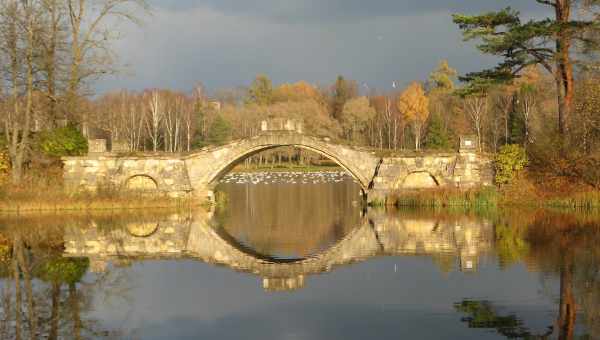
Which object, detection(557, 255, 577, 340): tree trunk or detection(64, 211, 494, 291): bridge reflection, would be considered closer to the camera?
detection(557, 255, 577, 340): tree trunk

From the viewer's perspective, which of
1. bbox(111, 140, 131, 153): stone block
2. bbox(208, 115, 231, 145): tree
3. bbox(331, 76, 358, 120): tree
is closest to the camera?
bbox(111, 140, 131, 153): stone block

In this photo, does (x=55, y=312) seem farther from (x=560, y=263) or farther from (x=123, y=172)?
(x=123, y=172)

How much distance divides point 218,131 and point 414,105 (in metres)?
20.1

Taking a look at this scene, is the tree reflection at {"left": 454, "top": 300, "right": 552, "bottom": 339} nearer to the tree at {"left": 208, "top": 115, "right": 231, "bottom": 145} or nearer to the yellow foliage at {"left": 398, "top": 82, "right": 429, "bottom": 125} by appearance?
the tree at {"left": 208, "top": 115, "right": 231, "bottom": 145}

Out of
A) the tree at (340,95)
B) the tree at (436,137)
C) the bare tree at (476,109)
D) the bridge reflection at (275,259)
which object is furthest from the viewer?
the tree at (340,95)

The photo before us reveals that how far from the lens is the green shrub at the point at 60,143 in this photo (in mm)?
30375

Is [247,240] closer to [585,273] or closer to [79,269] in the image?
[79,269]

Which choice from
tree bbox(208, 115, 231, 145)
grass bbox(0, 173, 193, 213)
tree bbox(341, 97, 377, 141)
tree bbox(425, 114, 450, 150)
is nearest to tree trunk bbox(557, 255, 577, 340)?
grass bbox(0, 173, 193, 213)

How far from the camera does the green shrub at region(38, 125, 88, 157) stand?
99.7 feet

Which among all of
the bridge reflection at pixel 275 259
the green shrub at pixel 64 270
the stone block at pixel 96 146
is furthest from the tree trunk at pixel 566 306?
the stone block at pixel 96 146

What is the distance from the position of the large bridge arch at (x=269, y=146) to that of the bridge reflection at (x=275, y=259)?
575 cm

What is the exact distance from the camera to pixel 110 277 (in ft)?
51.8

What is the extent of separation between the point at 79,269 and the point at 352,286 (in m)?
6.14

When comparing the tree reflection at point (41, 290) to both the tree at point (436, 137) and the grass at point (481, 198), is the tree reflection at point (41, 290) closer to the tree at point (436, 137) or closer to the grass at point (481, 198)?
the grass at point (481, 198)
